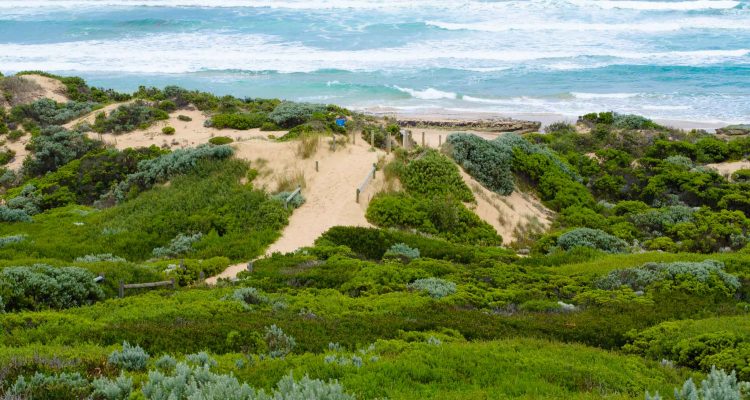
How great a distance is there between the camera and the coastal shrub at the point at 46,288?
10961mm

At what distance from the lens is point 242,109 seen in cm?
3144

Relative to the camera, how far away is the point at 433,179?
19.9 meters

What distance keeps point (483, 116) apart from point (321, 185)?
21.0 meters

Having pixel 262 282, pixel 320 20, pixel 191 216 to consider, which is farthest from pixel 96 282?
pixel 320 20

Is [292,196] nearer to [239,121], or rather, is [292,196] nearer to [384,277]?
[384,277]

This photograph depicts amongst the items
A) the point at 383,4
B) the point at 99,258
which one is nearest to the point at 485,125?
the point at 99,258

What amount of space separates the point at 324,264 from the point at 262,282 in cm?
175

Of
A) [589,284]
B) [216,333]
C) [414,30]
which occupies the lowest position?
[589,284]

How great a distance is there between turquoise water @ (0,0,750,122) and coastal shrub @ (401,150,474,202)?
70.5ft

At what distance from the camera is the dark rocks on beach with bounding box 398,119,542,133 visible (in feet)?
115

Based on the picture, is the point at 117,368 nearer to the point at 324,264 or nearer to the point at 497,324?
the point at 497,324

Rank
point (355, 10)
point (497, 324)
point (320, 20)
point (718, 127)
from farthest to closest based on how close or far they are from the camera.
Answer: point (355, 10), point (320, 20), point (718, 127), point (497, 324)

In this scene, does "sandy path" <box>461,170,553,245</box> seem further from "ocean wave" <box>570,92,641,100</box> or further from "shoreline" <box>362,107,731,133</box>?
"ocean wave" <box>570,92,641,100</box>

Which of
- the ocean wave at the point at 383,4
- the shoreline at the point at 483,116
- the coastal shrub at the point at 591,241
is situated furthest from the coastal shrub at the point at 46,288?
the ocean wave at the point at 383,4
